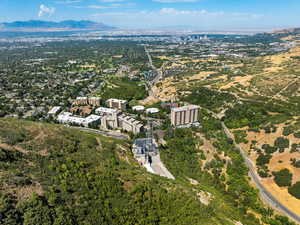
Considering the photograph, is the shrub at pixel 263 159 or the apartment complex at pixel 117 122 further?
the apartment complex at pixel 117 122

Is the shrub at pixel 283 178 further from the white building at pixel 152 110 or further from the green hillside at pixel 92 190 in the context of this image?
the white building at pixel 152 110

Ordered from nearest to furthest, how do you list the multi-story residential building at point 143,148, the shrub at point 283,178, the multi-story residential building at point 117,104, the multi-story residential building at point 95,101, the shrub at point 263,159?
the shrub at point 283,178
the shrub at point 263,159
the multi-story residential building at point 143,148
the multi-story residential building at point 117,104
the multi-story residential building at point 95,101

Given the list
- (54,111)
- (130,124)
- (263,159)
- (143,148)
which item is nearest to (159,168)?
(143,148)

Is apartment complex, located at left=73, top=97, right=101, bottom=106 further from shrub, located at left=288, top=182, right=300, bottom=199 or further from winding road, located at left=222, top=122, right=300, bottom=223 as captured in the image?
shrub, located at left=288, top=182, right=300, bottom=199

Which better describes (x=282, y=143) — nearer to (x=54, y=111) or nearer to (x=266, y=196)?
(x=266, y=196)

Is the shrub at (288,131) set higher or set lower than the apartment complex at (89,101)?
higher

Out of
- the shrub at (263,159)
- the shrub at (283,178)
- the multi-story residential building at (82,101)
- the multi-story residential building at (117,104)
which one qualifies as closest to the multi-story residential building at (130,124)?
the multi-story residential building at (117,104)

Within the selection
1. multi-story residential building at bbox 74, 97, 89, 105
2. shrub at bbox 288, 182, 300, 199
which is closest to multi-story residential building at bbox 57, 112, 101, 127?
multi-story residential building at bbox 74, 97, 89, 105
